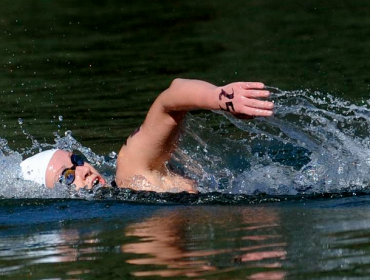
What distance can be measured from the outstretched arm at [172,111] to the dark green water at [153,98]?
13.0 inches

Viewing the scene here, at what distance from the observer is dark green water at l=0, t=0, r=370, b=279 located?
5.88 m

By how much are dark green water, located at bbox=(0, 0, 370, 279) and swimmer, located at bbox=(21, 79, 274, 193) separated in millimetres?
241

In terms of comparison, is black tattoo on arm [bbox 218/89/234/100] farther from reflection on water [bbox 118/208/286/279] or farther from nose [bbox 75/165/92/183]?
nose [bbox 75/165/92/183]

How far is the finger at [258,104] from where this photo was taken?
642cm

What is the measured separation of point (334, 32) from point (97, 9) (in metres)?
6.43

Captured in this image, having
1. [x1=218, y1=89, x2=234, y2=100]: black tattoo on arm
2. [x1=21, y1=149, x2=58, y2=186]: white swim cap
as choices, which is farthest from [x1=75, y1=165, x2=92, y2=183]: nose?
[x1=218, y1=89, x2=234, y2=100]: black tattoo on arm

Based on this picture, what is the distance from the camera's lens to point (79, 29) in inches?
768

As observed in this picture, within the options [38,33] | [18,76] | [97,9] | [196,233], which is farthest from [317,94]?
[97,9]

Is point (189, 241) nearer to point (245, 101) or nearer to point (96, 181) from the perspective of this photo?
point (245, 101)

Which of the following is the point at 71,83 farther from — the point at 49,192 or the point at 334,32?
the point at 49,192

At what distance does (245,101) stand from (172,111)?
41.9 inches

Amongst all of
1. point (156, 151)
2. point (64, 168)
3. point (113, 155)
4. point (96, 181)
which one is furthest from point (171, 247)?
point (113, 155)

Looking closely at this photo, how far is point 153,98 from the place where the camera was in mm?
13039

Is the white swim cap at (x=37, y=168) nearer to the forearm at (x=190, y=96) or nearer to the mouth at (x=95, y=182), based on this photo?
the mouth at (x=95, y=182)
